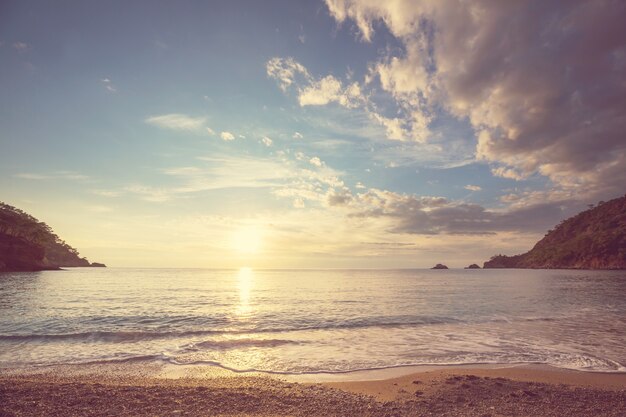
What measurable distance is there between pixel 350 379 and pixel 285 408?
166 inches

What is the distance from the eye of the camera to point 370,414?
29.8ft

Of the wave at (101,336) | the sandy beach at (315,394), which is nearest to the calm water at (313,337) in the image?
the wave at (101,336)

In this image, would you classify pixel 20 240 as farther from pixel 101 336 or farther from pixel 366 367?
pixel 366 367

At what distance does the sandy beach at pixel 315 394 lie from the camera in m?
9.31

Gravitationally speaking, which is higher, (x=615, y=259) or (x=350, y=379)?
(x=615, y=259)

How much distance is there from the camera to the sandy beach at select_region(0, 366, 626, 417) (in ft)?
30.6

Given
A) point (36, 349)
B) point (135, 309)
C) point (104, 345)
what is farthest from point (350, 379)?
point (135, 309)

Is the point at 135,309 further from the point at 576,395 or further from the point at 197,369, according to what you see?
the point at 576,395

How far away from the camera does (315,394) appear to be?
10828mm

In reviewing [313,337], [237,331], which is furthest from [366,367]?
[237,331]

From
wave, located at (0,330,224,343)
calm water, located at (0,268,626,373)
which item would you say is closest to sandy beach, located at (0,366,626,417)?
calm water, located at (0,268,626,373)

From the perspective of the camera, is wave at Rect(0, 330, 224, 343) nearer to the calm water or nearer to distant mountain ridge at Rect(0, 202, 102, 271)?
the calm water

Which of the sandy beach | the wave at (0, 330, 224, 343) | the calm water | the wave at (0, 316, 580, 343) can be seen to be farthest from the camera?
the wave at (0, 316, 580, 343)

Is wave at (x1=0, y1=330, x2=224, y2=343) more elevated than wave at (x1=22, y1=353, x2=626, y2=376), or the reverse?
wave at (x1=22, y1=353, x2=626, y2=376)
